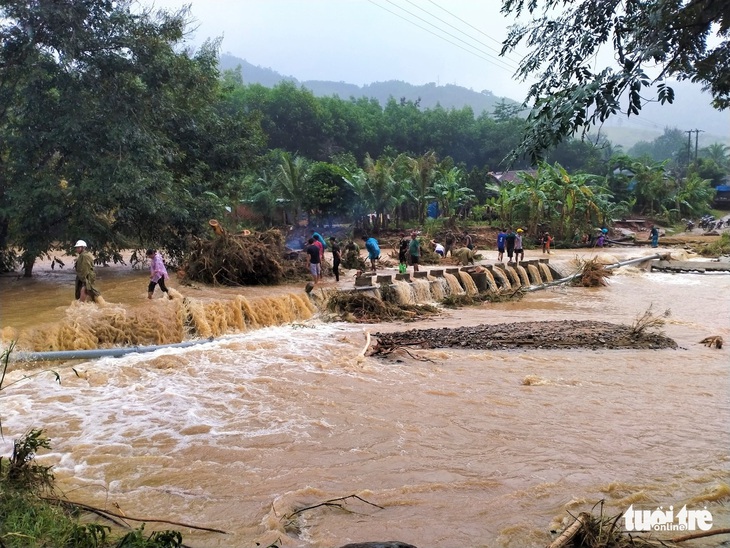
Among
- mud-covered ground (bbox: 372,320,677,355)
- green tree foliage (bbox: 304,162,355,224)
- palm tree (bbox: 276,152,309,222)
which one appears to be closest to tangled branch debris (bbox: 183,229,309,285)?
mud-covered ground (bbox: 372,320,677,355)

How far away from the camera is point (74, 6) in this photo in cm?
1356

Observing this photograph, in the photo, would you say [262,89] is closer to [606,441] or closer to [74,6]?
[74,6]

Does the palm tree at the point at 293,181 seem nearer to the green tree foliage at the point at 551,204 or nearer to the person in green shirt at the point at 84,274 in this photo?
the green tree foliage at the point at 551,204

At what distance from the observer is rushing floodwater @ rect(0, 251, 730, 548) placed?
5.01 m

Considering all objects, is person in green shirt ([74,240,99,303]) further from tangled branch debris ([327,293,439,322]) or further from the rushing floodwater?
tangled branch debris ([327,293,439,322])

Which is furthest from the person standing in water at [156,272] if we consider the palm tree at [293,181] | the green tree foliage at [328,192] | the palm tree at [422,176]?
the palm tree at [422,176]

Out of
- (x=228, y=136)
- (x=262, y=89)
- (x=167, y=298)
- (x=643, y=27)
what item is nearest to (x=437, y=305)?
(x=167, y=298)

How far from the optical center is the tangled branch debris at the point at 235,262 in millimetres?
15695

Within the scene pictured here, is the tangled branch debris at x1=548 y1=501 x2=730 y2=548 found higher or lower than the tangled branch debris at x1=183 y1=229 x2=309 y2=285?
lower

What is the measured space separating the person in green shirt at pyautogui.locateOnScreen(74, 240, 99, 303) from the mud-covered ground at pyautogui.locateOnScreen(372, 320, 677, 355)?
5685 millimetres

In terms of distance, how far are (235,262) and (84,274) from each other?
500cm

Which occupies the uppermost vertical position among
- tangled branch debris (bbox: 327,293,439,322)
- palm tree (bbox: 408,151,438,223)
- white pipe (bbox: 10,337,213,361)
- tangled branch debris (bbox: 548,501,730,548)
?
palm tree (bbox: 408,151,438,223)

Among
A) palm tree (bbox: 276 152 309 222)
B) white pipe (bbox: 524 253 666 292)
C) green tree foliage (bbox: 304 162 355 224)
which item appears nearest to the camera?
white pipe (bbox: 524 253 666 292)

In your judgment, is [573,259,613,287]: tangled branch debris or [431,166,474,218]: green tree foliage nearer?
[573,259,613,287]: tangled branch debris
